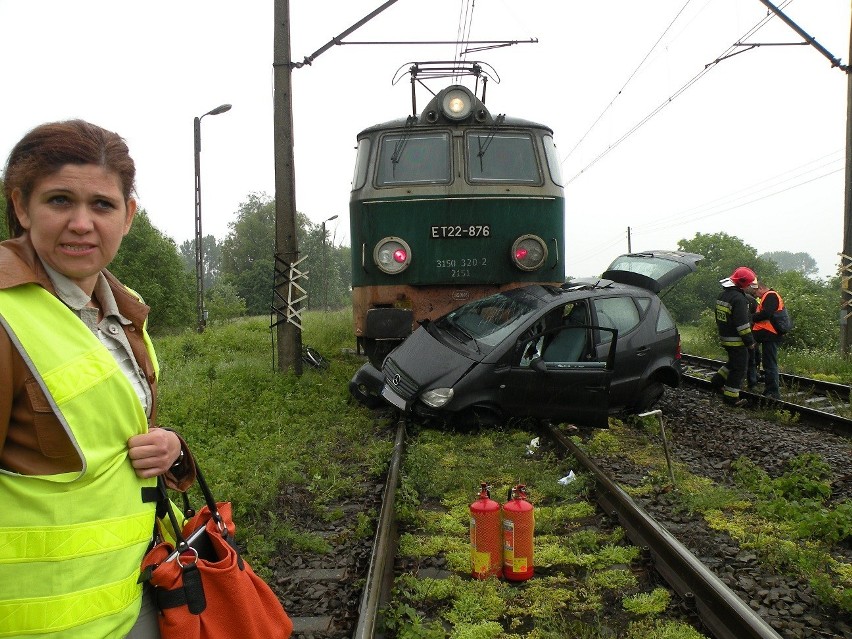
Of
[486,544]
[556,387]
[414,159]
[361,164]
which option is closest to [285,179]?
[361,164]

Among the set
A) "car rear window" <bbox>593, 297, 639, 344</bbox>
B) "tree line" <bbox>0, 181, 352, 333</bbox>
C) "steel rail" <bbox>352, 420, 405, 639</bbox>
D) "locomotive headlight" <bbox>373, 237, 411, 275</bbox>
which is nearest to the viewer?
"steel rail" <bbox>352, 420, 405, 639</bbox>

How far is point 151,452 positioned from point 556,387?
20.4 feet

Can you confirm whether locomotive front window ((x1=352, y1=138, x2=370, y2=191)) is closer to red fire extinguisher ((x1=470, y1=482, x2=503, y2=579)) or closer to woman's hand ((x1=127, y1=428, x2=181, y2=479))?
red fire extinguisher ((x1=470, y1=482, x2=503, y2=579))

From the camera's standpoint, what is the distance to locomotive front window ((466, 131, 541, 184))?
32.8 feet

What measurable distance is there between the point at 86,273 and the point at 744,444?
22.6 ft

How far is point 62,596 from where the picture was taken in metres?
1.48

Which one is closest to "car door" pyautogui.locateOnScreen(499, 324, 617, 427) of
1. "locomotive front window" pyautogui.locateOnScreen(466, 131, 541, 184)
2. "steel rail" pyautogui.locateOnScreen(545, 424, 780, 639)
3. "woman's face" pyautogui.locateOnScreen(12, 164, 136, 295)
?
"steel rail" pyautogui.locateOnScreen(545, 424, 780, 639)

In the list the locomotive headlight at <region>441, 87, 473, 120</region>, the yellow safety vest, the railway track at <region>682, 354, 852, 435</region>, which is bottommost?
the railway track at <region>682, 354, 852, 435</region>

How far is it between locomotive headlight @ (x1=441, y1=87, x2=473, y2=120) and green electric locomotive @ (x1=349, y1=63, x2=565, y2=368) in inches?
0.5

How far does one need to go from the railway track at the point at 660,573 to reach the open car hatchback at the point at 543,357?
224 centimetres

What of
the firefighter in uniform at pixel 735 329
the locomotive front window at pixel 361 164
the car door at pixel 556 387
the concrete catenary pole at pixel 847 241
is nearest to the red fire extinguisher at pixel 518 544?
the car door at pixel 556 387

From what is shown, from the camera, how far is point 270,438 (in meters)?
7.37

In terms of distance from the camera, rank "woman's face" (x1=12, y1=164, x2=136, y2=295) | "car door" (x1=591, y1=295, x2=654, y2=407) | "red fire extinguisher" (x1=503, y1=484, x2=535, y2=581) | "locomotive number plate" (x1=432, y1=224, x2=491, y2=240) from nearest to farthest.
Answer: "woman's face" (x1=12, y1=164, x2=136, y2=295), "red fire extinguisher" (x1=503, y1=484, x2=535, y2=581), "car door" (x1=591, y1=295, x2=654, y2=407), "locomotive number plate" (x1=432, y1=224, x2=491, y2=240)

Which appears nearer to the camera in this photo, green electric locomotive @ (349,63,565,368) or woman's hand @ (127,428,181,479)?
woman's hand @ (127,428,181,479)
